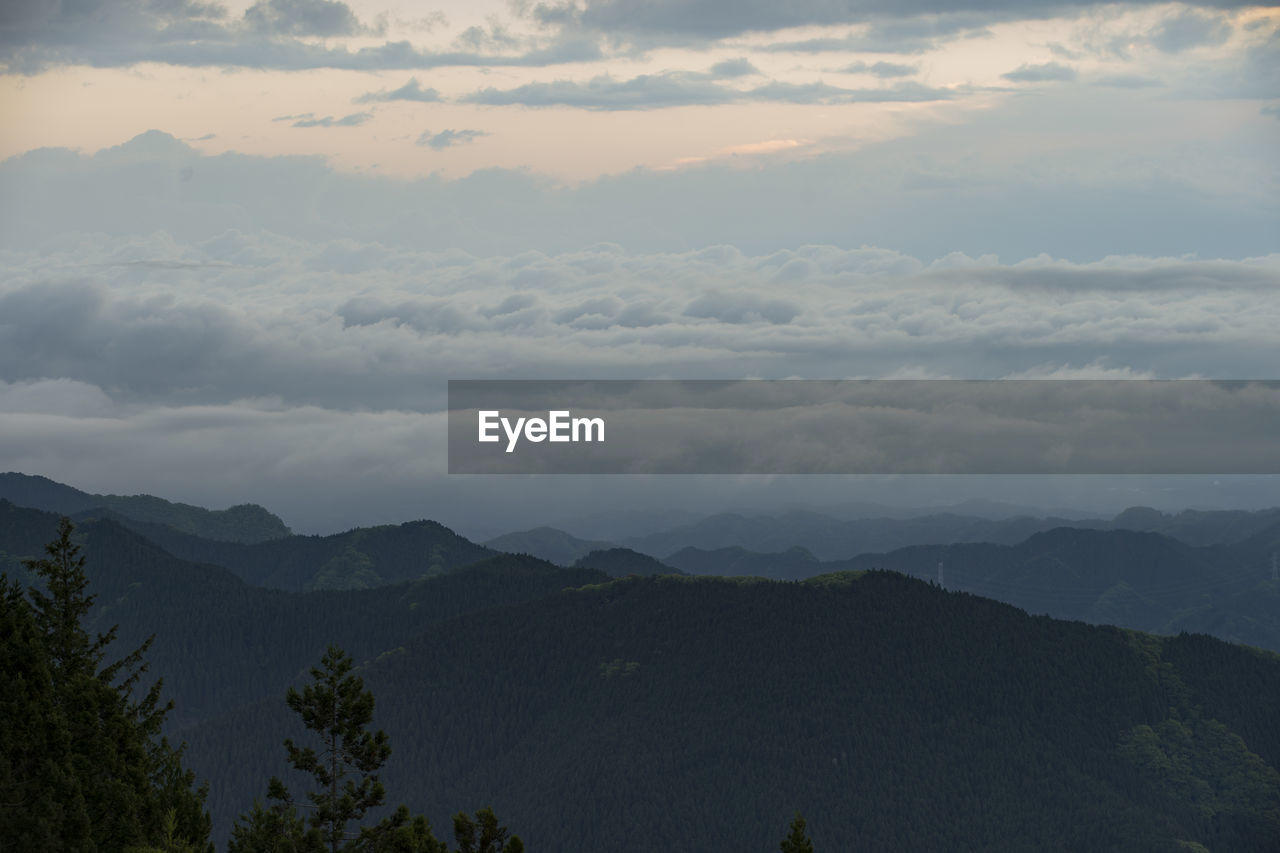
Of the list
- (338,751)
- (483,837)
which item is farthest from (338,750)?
(483,837)

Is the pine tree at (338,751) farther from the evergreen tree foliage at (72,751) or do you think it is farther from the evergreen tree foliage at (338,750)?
the evergreen tree foliage at (72,751)

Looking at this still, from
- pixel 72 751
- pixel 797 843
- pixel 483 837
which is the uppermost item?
pixel 72 751

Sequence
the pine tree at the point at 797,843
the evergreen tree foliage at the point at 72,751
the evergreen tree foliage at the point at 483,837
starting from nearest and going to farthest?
the evergreen tree foliage at the point at 72,751
the evergreen tree foliage at the point at 483,837
the pine tree at the point at 797,843

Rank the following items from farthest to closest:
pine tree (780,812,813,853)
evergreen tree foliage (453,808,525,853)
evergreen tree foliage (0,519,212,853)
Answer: pine tree (780,812,813,853) → evergreen tree foliage (453,808,525,853) → evergreen tree foliage (0,519,212,853)

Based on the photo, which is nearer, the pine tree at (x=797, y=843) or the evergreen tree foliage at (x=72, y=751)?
the evergreen tree foliage at (x=72, y=751)

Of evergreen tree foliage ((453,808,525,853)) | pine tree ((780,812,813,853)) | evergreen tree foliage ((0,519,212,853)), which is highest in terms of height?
evergreen tree foliage ((0,519,212,853))

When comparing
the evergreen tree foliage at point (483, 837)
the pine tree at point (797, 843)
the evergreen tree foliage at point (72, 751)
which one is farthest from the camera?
the pine tree at point (797, 843)

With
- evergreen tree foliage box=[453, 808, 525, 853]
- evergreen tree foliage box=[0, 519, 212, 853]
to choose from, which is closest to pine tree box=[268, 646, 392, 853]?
evergreen tree foliage box=[453, 808, 525, 853]

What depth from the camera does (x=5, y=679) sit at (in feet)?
275

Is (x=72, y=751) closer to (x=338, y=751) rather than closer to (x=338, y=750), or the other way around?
(x=338, y=750)

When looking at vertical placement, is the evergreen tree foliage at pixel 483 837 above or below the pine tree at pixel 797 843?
above

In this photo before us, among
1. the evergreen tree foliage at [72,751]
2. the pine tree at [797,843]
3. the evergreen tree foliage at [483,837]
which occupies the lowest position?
the pine tree at [797,843]

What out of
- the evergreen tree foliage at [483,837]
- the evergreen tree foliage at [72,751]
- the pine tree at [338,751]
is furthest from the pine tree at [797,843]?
the evergreen tree foliage at [72,751]

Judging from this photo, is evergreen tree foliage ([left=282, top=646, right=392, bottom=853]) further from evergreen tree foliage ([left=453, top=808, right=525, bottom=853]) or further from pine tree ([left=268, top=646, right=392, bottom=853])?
evergreen tree foliage ([left=453, top=808, right=525, bottom=853])
